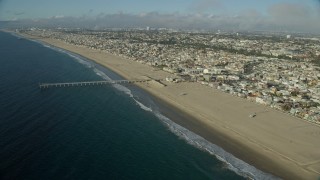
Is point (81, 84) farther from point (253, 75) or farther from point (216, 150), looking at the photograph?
point (216, 150)

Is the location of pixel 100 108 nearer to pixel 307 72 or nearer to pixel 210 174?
pixel 210 174

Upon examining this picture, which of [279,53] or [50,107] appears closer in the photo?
[50,107]

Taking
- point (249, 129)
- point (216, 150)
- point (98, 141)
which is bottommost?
point (216, 150)

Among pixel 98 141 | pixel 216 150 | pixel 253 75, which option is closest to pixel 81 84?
pixel 98 141

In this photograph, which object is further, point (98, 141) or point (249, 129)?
point (249, 129)

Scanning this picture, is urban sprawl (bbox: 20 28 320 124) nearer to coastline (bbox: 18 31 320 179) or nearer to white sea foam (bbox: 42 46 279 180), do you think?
coastline (bbox: 18 31 320 179)

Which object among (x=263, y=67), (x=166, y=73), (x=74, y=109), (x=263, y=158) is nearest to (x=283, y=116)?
(x=263, y=158)

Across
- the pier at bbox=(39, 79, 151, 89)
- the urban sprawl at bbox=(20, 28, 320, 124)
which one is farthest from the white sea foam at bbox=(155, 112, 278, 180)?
the pier at bbox=(39, 79, 151, 89)
